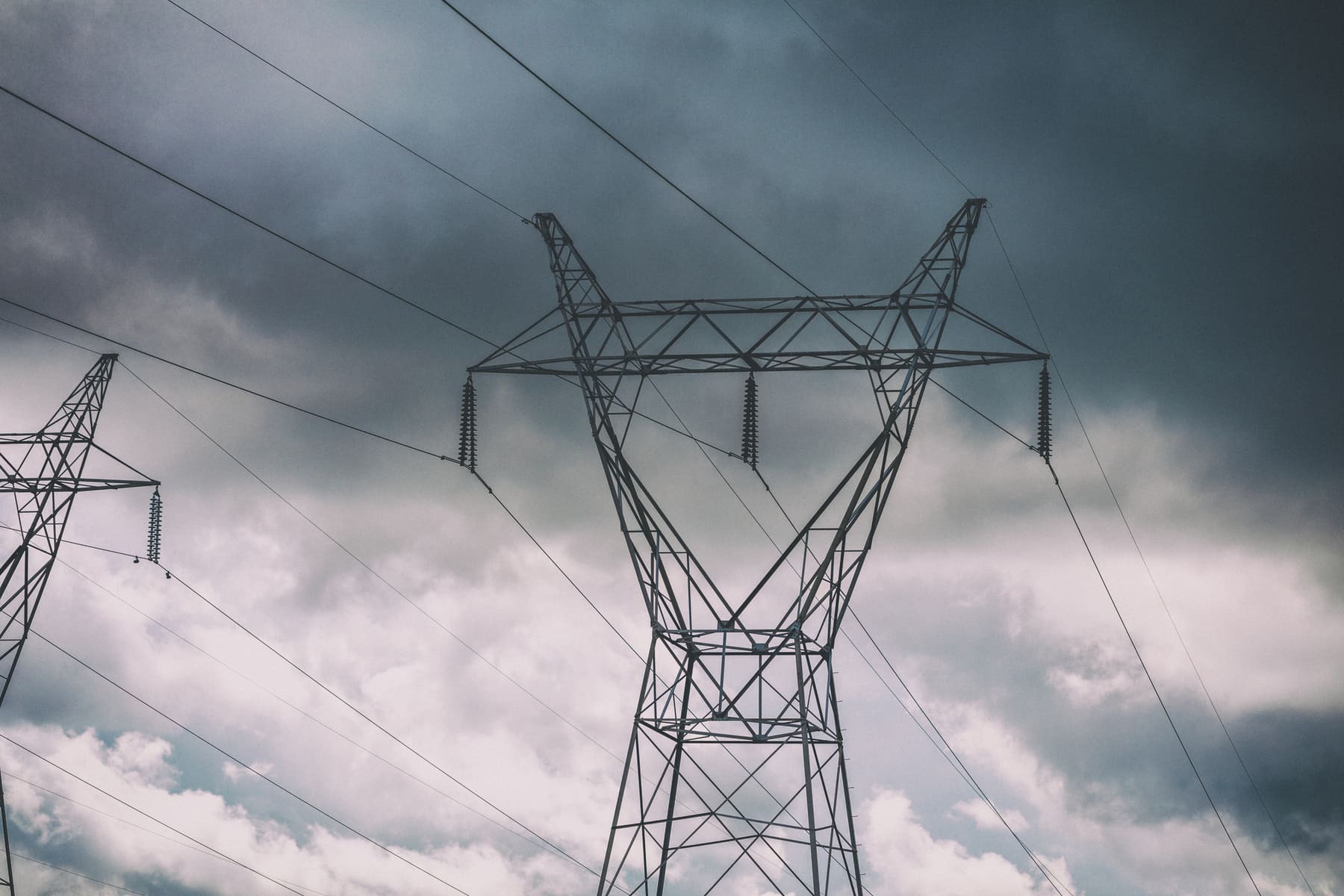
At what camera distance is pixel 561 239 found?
25.5 m

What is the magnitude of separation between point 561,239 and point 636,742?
9.05 m

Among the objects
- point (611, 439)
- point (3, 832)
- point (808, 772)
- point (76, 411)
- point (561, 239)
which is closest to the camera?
point (808, 772)

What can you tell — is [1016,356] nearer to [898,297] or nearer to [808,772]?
[898,297]

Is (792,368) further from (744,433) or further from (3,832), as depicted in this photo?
(3,832)

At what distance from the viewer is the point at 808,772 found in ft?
73.1

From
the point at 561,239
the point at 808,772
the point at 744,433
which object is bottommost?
the point at 808,772

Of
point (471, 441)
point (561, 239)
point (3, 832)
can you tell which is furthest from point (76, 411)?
point (561, 239)

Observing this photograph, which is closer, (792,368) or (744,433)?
(792,368)

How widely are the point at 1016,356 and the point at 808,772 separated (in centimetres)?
784

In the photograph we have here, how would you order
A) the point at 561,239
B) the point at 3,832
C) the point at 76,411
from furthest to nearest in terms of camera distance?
1. the point at 76,411
2. the point at 3,832
3. the point at 561,239

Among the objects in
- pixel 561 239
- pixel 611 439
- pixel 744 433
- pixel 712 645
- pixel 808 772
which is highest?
pixel 561 239

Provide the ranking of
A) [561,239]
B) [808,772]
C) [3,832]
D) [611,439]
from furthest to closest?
1. [3,832]
2. [561,239]
3. [611,439]
4. [808,772]

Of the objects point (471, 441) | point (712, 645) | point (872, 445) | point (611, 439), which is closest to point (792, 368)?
point (872, 445)

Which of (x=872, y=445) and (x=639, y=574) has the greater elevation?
(x=872, y=445)
